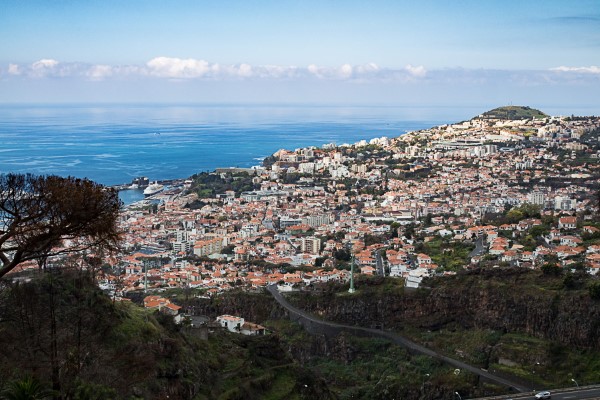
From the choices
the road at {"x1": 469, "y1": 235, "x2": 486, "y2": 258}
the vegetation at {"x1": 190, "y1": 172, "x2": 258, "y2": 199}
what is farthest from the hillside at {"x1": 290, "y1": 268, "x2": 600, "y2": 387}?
the vegetation at {"x1": 190, "y1": 172, "x2": 258, "y2": 199}

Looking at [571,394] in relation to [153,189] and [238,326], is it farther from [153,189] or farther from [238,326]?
[153,189]

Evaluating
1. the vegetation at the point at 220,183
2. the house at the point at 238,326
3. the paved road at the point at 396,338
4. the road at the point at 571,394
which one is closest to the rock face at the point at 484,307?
the paved road at the point at 396,338

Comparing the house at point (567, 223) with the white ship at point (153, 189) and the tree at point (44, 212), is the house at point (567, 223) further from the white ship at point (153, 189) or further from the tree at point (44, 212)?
the white ship at point (153, 189)

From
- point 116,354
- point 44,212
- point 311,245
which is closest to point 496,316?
point 116,354

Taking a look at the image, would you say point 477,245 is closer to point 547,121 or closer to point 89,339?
point 89,339

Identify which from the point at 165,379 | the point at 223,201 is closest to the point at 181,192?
the point at 223,201

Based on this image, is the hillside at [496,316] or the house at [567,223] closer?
the hillside at [496,316]
